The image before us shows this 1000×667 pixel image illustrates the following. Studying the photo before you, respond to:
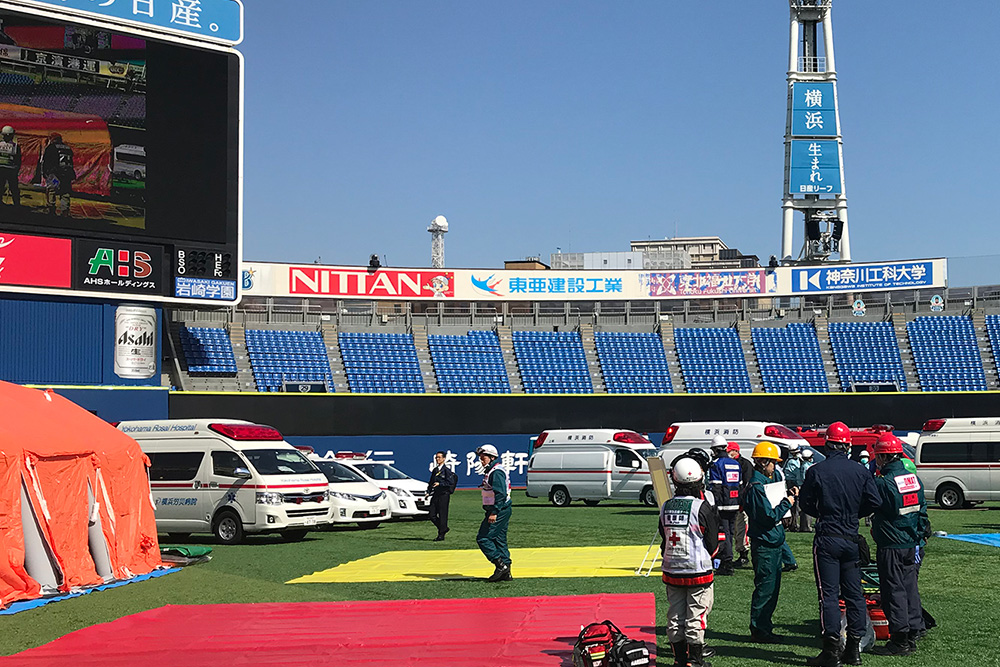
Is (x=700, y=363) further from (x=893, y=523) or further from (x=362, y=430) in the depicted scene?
(x=893, y=523)

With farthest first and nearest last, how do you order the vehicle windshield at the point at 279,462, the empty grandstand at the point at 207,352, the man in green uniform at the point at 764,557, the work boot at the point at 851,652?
the empty grandstand at the point at 207,352 → the vehicle windshield at the point at 279,462 → the man in green uniform at the point at 764,557 → the work boot at the point at 851,652

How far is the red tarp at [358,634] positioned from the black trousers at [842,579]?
5.93 feet

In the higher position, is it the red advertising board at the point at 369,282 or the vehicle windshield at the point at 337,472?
the red advertising board at the point at 369,282

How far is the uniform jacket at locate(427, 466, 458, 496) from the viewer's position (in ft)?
75.6

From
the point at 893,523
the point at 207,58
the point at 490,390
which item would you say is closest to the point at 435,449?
the point at 490,390

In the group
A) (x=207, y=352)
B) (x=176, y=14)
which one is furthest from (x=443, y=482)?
(x=207, y=352)

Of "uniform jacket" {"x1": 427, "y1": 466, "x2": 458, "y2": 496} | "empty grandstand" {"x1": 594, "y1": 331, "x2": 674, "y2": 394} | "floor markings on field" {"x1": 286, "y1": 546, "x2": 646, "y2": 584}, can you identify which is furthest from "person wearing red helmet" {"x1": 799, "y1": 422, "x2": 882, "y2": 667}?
"empty grandstand" {"x1": 594, "y1": 331, "x2": 674, "y2": 394}

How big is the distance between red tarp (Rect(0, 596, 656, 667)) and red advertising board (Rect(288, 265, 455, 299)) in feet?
123

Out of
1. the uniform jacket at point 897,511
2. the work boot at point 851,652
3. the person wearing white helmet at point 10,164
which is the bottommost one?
the work boot at point 851,652

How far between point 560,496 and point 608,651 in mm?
24600

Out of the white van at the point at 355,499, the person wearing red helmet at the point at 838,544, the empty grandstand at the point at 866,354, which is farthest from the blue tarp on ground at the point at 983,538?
the empty grandstand at the point at 866,354

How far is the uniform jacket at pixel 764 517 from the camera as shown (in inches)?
441

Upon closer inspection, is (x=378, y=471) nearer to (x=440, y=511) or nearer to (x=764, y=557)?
(x=440, y=511)

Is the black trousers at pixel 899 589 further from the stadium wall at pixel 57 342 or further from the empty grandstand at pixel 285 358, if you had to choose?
the empty grandstand at pixel 285 358
